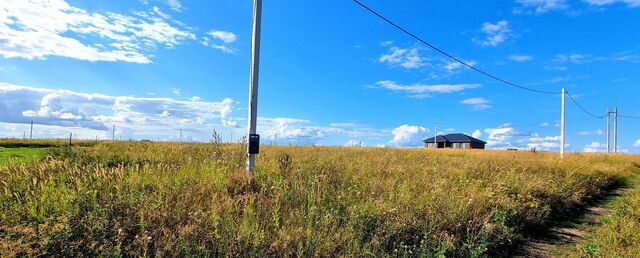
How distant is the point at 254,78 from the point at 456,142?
7539cm

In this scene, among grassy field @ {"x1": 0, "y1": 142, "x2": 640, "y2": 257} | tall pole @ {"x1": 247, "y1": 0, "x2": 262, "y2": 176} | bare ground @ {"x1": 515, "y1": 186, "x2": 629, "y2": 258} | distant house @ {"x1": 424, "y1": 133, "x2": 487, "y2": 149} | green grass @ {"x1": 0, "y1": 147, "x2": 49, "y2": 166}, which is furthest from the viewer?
distant house @ {"x1": 424, "y1": 133, "x2": 487, "y2": 149}

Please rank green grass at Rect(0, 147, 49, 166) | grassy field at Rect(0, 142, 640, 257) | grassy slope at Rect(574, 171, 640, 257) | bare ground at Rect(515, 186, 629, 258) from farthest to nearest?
green grass at Rect(0, 147, 49, 166)
bare ground at Rect(515, 186, 629, 258)
grassy slope at Rect(574, 171, 640, 257)
grassy field at Rect(0, 142, 640, 257)

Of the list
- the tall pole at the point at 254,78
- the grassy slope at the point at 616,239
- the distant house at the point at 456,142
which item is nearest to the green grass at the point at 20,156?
the tall pole at the point at 254,78

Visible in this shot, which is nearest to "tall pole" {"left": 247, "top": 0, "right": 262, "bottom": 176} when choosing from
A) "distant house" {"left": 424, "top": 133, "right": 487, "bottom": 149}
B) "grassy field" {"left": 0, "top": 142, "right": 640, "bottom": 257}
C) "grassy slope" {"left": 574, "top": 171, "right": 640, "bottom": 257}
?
"grassy field" {"left": 0, "top": 142, "right": 640, "bottom": 257}

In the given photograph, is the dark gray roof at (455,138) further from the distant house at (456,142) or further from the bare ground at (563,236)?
the bare ground at (563,236)

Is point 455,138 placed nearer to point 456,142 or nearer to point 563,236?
point 456,142

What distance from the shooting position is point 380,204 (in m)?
5.85

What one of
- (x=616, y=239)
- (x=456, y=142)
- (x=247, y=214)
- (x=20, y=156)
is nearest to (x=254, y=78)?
(x=247, y=214)

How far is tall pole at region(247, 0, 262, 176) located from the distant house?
73.4 meters

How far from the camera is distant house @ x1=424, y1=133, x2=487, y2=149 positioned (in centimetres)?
7431

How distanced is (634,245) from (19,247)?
8280mm

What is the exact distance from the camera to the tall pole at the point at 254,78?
6656mm

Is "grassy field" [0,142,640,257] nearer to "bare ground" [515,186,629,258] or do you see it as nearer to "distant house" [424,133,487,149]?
"bare ground" [515,186,629,258]

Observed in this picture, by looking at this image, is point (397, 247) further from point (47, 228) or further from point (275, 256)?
point (47, 228)
